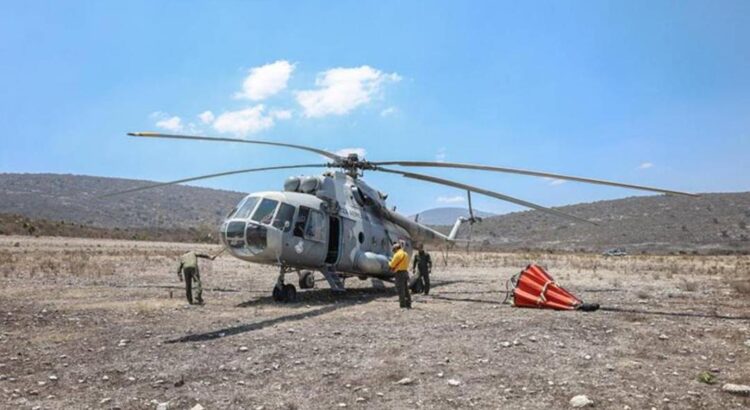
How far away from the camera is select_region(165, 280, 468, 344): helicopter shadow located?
9.24 meters

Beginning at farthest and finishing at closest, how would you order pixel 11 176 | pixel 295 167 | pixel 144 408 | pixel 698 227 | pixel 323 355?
pixel 11 176
pixel 698 227
pixel 295 167
pixel 323 355
pixel 144 408

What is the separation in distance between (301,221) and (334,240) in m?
1.61

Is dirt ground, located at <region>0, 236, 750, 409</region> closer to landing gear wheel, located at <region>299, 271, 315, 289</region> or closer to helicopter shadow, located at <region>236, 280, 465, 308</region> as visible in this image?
helicopter shadow, located at <region>236, 280, 465, 308</region>

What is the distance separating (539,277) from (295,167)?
751 centimetres

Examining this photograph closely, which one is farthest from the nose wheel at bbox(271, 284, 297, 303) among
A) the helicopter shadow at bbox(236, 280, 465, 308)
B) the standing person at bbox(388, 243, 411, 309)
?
the standing person at bbox(388, 243, 411, 309)

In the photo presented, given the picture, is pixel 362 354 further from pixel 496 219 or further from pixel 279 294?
pixel 496 219

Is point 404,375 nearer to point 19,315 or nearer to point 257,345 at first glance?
point 257,345

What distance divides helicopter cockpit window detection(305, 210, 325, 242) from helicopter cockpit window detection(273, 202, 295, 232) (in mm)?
699

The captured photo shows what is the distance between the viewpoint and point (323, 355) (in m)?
7.91

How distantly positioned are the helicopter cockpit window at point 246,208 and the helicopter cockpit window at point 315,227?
161cm

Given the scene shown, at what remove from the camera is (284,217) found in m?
14.2

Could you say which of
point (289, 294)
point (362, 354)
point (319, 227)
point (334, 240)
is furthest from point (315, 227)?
point (362, 354)

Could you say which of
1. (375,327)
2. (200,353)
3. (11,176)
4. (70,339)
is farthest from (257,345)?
(11,176)

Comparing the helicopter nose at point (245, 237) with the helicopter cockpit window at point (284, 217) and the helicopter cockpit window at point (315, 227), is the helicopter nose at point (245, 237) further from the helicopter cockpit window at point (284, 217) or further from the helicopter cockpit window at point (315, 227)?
the helicopter cockpit window at point (315, 227)
